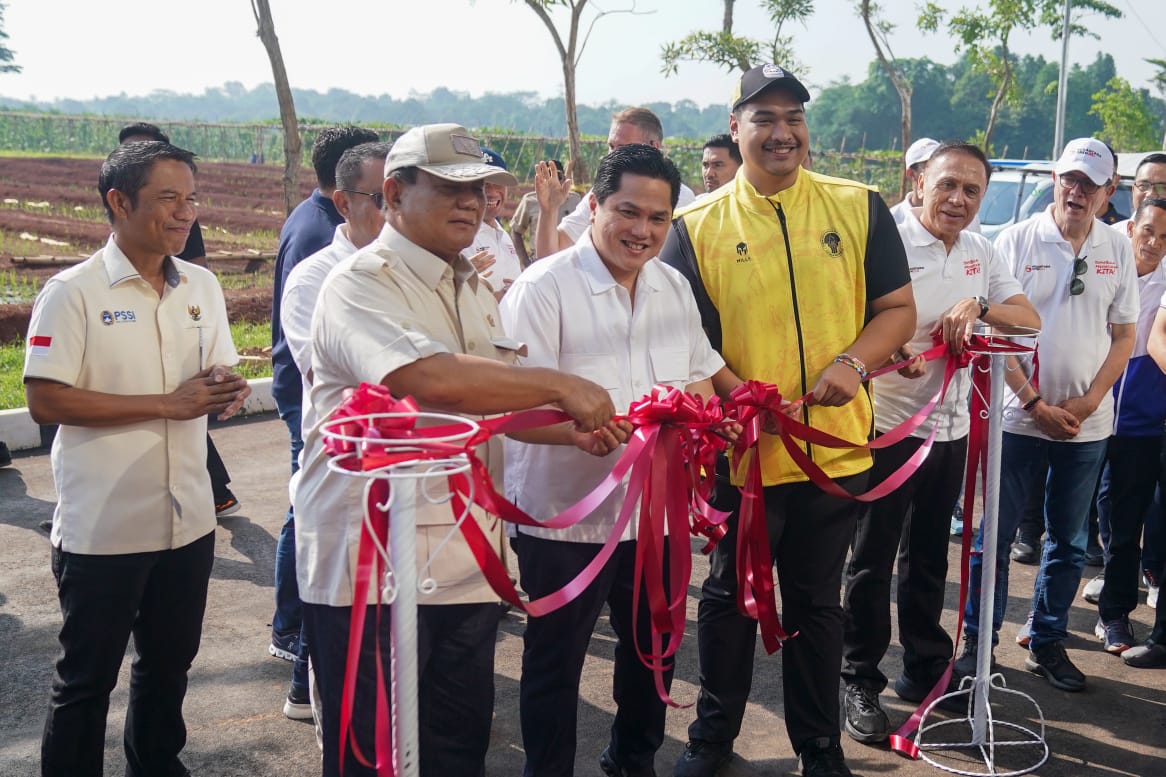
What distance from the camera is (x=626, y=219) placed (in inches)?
126

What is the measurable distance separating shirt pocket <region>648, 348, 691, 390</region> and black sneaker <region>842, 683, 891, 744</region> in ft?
4.94

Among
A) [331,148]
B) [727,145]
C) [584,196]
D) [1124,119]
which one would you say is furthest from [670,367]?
[1124,119]

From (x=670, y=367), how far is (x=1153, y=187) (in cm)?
377

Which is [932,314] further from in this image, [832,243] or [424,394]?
[424,394]

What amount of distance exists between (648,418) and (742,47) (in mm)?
19242

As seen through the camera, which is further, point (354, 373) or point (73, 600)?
point (73, 600)

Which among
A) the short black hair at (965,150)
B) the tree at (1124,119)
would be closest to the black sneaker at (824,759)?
the short black hair at (965,150)

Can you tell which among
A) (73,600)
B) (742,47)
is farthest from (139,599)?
(742,47)

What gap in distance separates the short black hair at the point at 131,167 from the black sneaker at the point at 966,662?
11.2 feet

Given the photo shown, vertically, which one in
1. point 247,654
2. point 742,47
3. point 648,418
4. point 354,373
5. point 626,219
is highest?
point 742,47

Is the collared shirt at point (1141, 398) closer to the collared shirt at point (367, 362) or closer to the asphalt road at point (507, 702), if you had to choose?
the asphalt road at point (507, 702)

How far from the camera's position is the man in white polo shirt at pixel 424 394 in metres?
2.47

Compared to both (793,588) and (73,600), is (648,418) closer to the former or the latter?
(793,588)

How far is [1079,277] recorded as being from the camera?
458cm
